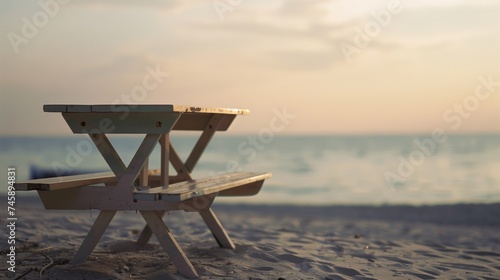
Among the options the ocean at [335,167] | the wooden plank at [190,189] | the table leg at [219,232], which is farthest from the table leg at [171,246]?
the ocean at [335,167]

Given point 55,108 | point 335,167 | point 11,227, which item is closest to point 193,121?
point 55,108

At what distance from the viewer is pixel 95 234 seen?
4.14 m

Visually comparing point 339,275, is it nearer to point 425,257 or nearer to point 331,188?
point 425,257

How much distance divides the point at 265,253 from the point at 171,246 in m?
1.09

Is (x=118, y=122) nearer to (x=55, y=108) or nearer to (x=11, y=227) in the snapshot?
(x=55, y=108)

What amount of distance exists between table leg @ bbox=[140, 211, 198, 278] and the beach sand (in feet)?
0.26

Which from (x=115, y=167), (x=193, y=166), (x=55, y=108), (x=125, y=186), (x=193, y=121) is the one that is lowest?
(x=125, y=186)

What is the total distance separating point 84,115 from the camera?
392cm

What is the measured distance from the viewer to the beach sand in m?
4.18

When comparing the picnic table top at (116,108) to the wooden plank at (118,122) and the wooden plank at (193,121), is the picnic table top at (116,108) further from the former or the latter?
the wooden plank at (193,121)

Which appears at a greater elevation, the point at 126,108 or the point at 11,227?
the point at 126,108

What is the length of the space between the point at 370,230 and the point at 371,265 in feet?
11.2

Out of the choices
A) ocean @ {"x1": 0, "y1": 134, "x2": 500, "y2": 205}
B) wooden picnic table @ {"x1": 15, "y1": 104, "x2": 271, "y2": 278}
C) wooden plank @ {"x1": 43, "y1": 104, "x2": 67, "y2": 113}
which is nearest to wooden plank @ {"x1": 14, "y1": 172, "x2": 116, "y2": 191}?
wooden picnic table @ {"x1": 15, "y1": 104, "x2": 271, "y2": 278}

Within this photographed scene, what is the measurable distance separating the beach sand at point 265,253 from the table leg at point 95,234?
2.7 inches
